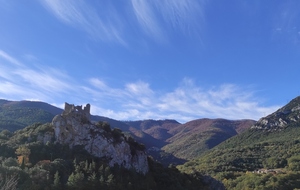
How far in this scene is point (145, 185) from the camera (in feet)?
158

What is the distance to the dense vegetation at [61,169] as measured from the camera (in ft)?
125

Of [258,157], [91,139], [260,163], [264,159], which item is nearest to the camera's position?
[91,139]

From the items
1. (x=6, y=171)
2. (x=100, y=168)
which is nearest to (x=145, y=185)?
(x=100, y=168)

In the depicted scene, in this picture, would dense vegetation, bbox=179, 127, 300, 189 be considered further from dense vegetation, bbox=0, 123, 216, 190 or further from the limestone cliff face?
dense vegetation, bbox=0, 123, 216, 190

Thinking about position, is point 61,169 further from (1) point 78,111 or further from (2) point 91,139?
(1) point 78,111

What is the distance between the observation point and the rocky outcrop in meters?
176

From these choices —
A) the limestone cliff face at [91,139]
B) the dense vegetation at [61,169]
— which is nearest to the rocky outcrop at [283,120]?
the dense vegetation at [61,169]

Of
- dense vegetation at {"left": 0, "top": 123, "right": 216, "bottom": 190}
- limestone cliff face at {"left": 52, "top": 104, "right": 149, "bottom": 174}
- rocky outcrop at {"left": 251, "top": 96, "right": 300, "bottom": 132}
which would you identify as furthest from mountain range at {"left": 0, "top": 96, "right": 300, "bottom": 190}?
dense vegetation at {"left": 0, "top": 123, "right": 216, "bottom": 190}

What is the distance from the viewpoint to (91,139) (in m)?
53.4

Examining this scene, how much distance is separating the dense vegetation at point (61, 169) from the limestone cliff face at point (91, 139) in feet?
4.22

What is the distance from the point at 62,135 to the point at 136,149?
1444cm

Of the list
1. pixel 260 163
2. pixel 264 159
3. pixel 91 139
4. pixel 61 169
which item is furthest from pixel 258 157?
pixel 61 169

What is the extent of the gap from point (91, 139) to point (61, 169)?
11.1m

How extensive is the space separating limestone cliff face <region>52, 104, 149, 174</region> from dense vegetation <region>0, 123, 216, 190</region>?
1.29 metres
